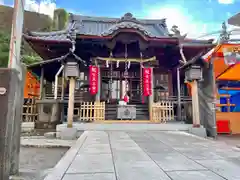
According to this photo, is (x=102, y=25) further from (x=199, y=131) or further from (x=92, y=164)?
(x=92, y=164)

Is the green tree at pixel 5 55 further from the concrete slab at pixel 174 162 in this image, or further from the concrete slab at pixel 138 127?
the concrete slab at pixel 174 162

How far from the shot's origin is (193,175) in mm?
2717

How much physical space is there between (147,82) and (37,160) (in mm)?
7572

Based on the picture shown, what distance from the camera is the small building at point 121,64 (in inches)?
408

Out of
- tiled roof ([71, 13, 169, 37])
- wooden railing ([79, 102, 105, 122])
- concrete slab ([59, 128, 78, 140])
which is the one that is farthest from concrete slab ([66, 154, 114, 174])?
tiled roof ([71, 13, 169, 37])

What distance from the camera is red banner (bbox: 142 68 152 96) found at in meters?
10.8

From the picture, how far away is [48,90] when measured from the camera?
1614cm

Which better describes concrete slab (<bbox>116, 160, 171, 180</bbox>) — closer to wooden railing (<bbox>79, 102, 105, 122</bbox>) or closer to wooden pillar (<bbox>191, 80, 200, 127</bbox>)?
wooden pillar (<bbox>191, 80, 200, 127</bbox>)

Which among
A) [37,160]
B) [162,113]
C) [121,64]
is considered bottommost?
[37,160]

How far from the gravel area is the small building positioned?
11.9 ft

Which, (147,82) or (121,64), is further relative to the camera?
(121,64)

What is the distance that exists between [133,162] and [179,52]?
32.0 feet

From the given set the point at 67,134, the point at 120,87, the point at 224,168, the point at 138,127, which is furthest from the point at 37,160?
the point at 120,87

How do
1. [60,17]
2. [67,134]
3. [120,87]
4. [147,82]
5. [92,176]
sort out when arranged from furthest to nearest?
[60,17] → [120,87] → [147,82] → [67,134] → [92,176]
